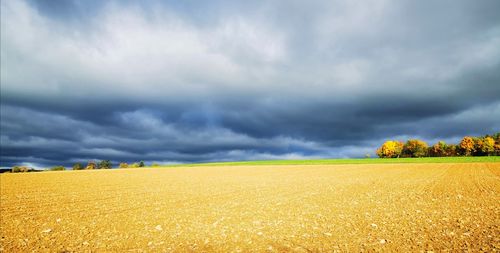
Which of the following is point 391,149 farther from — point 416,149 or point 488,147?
point 488,147

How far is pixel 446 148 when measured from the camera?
181 metres

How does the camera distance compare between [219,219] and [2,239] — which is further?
[219,219]

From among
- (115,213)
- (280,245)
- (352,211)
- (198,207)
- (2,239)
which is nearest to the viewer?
(280,245)

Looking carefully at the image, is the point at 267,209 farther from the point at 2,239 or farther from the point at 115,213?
the point at 2,239

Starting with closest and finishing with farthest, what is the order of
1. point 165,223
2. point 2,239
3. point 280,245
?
point 280,245 → point 2,239 → point 165,223

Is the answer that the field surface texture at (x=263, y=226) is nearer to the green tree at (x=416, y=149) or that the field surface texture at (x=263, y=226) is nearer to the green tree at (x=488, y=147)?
the green tree at (x=488, y=147)

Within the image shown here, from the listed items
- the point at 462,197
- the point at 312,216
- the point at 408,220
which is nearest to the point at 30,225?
the point at 312,216

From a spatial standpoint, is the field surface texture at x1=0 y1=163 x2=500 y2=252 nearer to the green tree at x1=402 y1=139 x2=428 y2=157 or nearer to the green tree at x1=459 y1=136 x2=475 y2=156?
the green tree at x1=459 y1=136 x2=475 y2=156

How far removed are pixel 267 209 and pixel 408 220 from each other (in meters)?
7.32

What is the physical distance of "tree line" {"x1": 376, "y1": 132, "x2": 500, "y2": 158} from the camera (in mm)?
163750

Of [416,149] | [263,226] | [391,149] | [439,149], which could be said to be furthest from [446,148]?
[263,226]

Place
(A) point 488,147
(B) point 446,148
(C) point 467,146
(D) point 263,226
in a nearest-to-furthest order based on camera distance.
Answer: (D) point 263,226 → (A) point 488,147 → (C) point 467,146 → (B) point 446,148

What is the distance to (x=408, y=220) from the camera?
1252 cm

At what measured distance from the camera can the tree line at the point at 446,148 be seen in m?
164
